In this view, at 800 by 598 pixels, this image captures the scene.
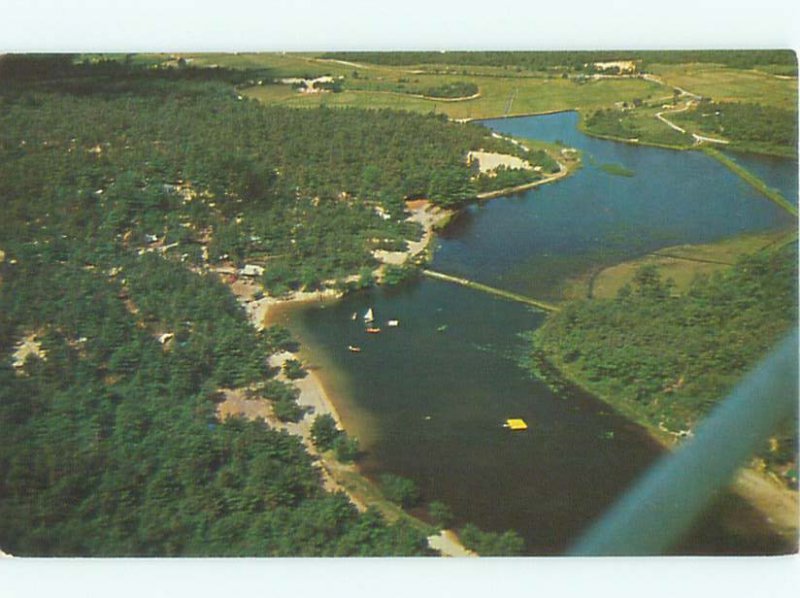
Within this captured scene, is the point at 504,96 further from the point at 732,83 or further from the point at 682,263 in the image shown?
the point at 682,263

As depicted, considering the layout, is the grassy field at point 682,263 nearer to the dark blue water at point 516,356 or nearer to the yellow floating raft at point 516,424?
the dark blue water at point 516,356

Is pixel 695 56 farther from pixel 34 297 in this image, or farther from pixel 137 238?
pixel 34 297

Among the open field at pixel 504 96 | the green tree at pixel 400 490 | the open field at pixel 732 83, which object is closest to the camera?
the green tree at pixel 400 490

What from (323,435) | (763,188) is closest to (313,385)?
(323,435)

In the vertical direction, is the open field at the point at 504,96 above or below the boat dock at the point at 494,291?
above

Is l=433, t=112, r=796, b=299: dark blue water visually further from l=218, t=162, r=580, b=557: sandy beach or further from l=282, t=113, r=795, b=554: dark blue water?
l=218, t=162, r=580, b=557: sandy beach

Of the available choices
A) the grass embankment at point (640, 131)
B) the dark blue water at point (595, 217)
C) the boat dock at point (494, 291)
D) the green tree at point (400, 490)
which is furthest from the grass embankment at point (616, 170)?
the green tree at point (400, 490)
